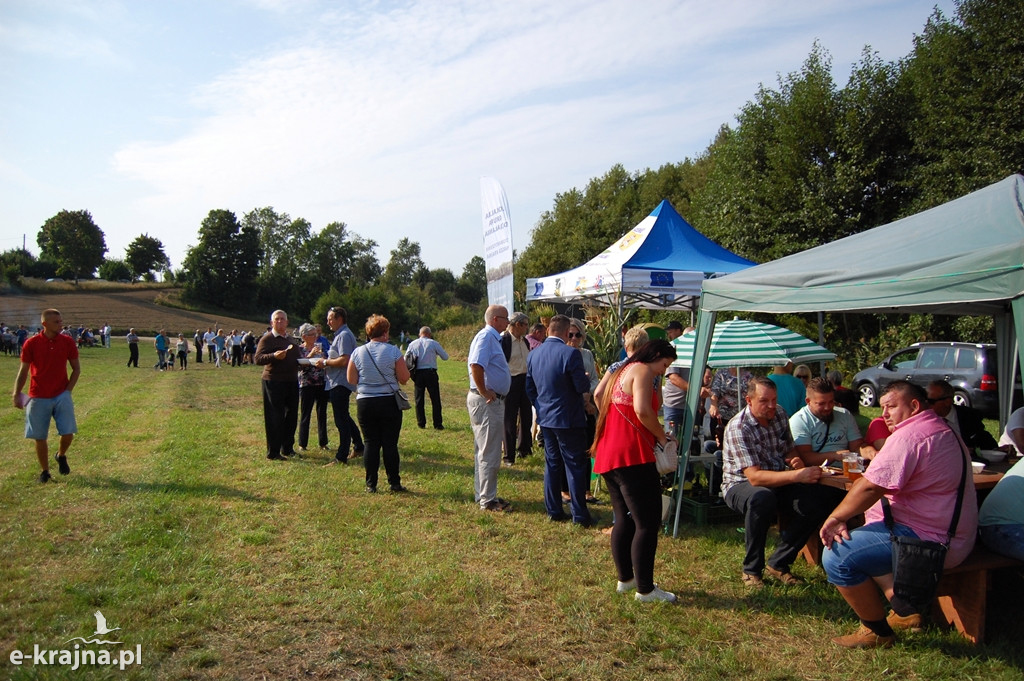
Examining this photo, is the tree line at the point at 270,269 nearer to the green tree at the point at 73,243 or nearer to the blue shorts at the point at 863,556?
the green tree at the point at 73,243

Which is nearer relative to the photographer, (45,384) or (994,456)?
(994,456)

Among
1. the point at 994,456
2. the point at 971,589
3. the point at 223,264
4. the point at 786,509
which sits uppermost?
the point at 223,264

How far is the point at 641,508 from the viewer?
3.91 meters

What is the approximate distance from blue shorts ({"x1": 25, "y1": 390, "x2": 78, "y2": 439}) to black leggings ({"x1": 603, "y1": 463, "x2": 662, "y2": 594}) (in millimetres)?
5405

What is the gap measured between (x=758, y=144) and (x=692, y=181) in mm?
11841

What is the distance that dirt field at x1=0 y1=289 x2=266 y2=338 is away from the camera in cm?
5144

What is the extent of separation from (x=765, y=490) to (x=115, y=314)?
63143 millimetres

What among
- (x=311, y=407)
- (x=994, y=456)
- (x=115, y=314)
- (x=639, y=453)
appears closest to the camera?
(x=639, y=453)

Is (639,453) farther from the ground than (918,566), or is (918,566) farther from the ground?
(639,453)

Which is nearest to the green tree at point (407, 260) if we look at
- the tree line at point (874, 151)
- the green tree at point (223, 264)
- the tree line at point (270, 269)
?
the tree line at point (270, 269)

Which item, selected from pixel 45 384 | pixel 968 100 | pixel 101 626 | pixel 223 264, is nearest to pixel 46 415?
pixel 45 384

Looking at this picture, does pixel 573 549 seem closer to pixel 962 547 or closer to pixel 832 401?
pixel 832 401

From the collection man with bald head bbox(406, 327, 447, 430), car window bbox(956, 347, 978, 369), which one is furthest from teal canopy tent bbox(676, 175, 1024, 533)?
car window bbox(956, 347, 978, 369)

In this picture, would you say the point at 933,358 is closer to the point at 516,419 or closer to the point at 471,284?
the point at 516,419
